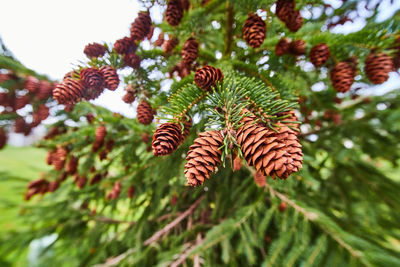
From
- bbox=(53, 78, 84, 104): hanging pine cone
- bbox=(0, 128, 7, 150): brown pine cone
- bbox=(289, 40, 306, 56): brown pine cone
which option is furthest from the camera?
bbox=(0, 128, 7, 150): brown pine cone

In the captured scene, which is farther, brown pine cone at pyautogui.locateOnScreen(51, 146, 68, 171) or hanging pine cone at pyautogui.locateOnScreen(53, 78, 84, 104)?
brown pine cone at pyautogui.locateOnScreen(51, 146, 68, 171)

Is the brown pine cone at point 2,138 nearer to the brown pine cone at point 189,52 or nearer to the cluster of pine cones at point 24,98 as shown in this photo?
the cluster of pine cones at point 24,98

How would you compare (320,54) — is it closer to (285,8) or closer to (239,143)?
(285,8)

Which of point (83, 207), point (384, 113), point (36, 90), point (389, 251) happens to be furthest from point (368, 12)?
point (83, 207)

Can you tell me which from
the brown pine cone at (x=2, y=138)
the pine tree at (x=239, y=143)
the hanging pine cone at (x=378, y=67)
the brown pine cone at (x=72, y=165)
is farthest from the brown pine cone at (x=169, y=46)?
the brown pine cone at (x=2, y=138)

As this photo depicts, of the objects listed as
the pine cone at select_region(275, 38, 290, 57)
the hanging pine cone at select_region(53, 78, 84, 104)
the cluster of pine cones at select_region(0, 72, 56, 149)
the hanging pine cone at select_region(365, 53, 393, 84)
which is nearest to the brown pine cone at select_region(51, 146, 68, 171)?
the cluster of pine cones at select_region(0, 72, 56, 149)

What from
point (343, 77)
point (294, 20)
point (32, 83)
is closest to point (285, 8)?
point (294, 20)

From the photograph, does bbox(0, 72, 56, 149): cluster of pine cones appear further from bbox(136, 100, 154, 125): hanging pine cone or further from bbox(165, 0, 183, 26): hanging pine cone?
bbox(165, 0, 183, 26): hanging pine cone
